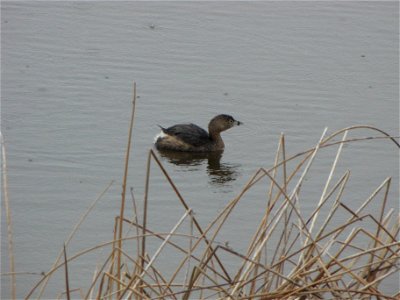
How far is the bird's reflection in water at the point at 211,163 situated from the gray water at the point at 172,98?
0.03 metres

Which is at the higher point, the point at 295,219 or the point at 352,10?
the point at 352,10

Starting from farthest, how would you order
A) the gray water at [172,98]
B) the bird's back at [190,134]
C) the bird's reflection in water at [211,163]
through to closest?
the bird's back at [190,134], the bird's reflection in water at [211,163], the gray water at [172,98]

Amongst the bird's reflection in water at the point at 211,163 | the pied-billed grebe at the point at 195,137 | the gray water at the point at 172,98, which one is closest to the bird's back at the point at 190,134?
the pied-billed grebe at the point at 195,137

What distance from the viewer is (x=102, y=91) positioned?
12016 mm

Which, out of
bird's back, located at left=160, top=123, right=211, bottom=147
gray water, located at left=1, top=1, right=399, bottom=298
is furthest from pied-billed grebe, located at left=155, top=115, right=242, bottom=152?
gray water, located at left=1, top=1, right=399, bottom=298

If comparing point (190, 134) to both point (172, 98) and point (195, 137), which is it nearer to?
point (195, 137)

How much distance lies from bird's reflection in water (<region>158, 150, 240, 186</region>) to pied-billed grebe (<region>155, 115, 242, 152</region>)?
0.07 metres

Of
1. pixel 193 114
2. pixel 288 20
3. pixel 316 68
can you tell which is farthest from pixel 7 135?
pixel 288 20

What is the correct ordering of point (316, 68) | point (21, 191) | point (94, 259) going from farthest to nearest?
point (316, 68)
point (21, 191)
point (94, 259)

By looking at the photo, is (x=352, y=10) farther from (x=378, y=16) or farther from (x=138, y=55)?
(x=138, y=55)

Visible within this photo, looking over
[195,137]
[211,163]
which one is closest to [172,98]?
[195,137]

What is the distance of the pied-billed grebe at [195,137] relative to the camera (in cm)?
1096

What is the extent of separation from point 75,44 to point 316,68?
10.5ft

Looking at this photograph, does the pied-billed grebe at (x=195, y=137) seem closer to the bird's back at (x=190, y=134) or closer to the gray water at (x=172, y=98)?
the bird's back at (x=190, y=134)
